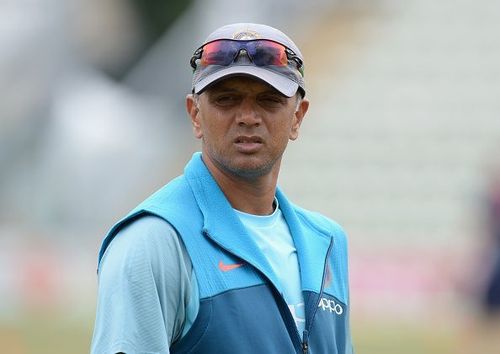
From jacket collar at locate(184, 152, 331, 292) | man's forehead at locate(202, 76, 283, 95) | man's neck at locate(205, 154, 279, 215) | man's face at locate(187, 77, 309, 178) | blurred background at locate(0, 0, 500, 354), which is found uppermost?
blurred background at locate(0, 0, 500, 354)

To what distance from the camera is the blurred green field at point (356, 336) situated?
11625 millimetres

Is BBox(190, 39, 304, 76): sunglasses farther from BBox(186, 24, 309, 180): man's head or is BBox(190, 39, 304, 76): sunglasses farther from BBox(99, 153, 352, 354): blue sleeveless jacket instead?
BBox(99, 153, 352, 354): blue sleeveless jacket

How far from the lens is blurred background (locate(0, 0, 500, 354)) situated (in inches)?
583

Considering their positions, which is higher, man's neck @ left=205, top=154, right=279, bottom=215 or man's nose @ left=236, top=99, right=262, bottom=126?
man's nose @ left=236, top=99, right=262, bottom=126

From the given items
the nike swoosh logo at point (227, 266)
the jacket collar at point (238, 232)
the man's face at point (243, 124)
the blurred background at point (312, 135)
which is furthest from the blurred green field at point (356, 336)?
the nike swoosh logo at point (227, 266)

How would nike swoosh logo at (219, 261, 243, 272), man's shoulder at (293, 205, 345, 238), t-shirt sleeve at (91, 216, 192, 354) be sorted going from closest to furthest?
t-shirt sleeve at (91, 216, 192, 354) < nike swoosh logo at (219, 261, 243, 272) < man's shoulder at (293, 205, 345, 238)

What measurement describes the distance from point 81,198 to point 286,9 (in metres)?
3.47

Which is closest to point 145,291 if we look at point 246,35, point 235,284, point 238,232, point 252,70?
point 235,284

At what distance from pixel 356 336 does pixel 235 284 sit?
9.92 metres

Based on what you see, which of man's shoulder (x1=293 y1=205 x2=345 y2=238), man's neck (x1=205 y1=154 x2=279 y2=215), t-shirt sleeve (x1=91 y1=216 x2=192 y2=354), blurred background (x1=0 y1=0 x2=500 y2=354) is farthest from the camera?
blurred background (x1=0 y1=0 x2=500 y2=354)

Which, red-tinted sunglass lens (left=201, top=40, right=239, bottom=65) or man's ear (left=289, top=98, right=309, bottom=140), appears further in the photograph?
man's ear (left=289, top=98, right=309, bottom=140)

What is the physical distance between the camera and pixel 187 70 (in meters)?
15.6

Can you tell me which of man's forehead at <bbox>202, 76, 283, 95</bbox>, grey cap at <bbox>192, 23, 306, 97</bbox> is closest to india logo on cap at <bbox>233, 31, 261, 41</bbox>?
grey cap at <bbox>192, 23, 306, 97</bbox>

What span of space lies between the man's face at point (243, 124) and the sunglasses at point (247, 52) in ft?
0.18
